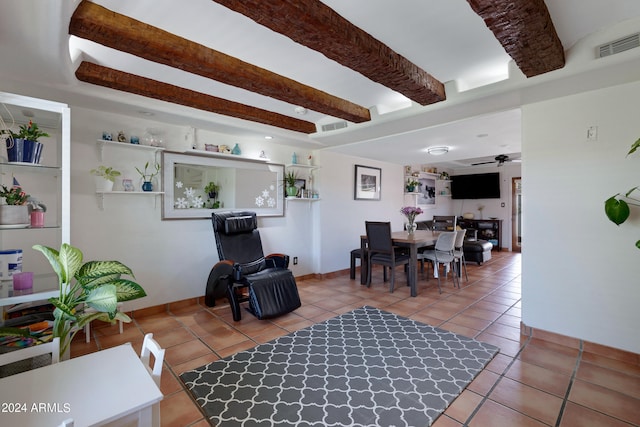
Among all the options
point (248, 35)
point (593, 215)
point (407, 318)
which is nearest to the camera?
point (248, 35)

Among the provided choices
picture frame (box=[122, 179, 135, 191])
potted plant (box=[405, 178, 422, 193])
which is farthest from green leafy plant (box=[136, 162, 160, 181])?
potted plant (box=[405, 178, 422, 193])

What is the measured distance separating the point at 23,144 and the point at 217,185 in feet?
6.73

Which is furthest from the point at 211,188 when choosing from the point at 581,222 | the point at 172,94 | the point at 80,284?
the point at 581,222

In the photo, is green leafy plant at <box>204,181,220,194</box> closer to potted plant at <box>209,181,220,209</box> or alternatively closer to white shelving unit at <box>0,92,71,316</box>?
potted plant at <box>209,181,220,209</box>

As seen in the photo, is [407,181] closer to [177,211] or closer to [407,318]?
[407,318]

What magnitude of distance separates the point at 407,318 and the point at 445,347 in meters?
0.67

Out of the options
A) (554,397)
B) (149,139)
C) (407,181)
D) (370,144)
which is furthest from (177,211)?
(407,181)

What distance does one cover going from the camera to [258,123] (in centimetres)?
360

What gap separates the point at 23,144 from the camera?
1814mm

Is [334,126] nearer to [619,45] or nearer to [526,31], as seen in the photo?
[526,31]

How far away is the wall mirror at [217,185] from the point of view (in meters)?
3.42

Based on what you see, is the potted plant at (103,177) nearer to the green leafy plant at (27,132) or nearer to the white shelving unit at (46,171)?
the white shelving unit at (46,171)

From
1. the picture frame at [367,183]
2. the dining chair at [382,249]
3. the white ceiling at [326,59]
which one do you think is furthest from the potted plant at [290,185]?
the picture frame at [367,183]

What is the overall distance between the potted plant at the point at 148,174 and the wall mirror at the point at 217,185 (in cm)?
8
